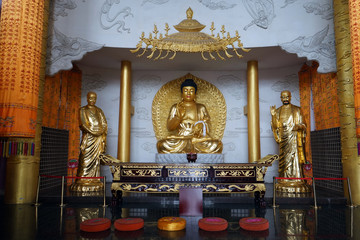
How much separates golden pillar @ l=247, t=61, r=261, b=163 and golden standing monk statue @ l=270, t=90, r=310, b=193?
0.72 m

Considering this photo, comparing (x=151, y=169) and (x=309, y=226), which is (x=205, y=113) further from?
(x=309, y=226)

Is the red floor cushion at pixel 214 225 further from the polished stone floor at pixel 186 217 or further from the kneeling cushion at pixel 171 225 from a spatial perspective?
the kneeling cushion at pixel 171 225

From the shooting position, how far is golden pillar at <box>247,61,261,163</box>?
5836mm

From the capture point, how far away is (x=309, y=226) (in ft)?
9.80

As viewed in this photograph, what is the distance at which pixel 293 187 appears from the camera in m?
4.75

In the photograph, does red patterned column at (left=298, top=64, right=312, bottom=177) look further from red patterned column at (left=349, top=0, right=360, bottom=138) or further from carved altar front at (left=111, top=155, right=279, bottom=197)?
carved altar front at (left=111, top=155, right=279, bottom=197)

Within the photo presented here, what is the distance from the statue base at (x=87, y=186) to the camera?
16.0ft

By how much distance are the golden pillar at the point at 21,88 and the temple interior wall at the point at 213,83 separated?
2.26 m

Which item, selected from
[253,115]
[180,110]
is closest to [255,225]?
[253,115]

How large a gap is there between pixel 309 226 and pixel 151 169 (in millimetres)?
2143

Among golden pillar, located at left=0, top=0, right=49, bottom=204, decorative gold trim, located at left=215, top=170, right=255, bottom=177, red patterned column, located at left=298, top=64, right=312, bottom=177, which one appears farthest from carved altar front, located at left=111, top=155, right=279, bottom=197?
red patterned column, located at left=298, top=64, right=312, bottom=177

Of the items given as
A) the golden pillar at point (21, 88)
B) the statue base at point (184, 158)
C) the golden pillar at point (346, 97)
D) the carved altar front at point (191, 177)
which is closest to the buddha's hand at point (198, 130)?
the statue base at point (184, 158)

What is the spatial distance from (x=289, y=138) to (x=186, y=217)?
8.72 feet

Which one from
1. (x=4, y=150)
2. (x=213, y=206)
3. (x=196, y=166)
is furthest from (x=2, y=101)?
(x=213, y=206)
